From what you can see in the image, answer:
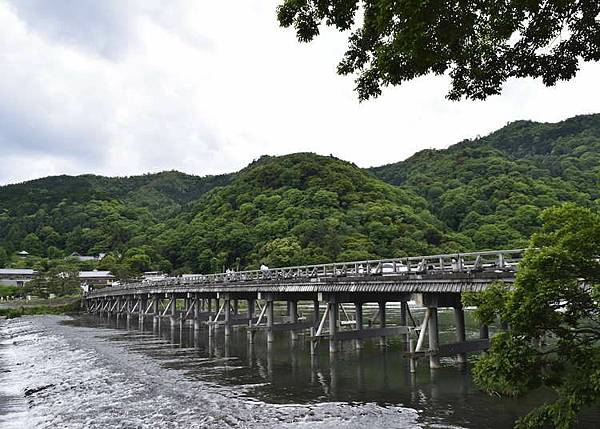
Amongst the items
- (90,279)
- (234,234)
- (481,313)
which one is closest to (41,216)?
(90,279)

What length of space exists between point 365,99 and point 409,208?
89.3 metres

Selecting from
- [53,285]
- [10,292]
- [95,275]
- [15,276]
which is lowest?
[10,292]

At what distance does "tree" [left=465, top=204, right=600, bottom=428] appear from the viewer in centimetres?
738

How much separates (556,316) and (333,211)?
90.1 metres

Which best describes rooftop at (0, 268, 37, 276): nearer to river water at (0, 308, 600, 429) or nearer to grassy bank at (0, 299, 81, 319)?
grassy bank at (0, 299, 81, 319)

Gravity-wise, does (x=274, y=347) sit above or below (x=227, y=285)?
below

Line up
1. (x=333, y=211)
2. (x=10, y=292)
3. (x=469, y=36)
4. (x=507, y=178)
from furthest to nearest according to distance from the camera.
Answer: (x=333, y=211) < (x=507, y=178) < (x=10, y=292) < (x=469, y=36)

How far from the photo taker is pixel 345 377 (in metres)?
18.2

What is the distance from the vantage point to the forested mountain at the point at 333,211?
3260 inches

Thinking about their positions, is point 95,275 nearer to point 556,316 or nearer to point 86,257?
point 86,257

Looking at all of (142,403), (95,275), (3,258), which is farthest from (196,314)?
(3,258)

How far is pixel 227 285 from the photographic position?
1313 inches

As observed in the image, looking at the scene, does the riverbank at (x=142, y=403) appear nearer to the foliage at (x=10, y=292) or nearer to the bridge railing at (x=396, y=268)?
the bridge railing at (x=396, y=268)

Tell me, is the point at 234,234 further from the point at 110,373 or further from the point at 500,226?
the point at 110,373
